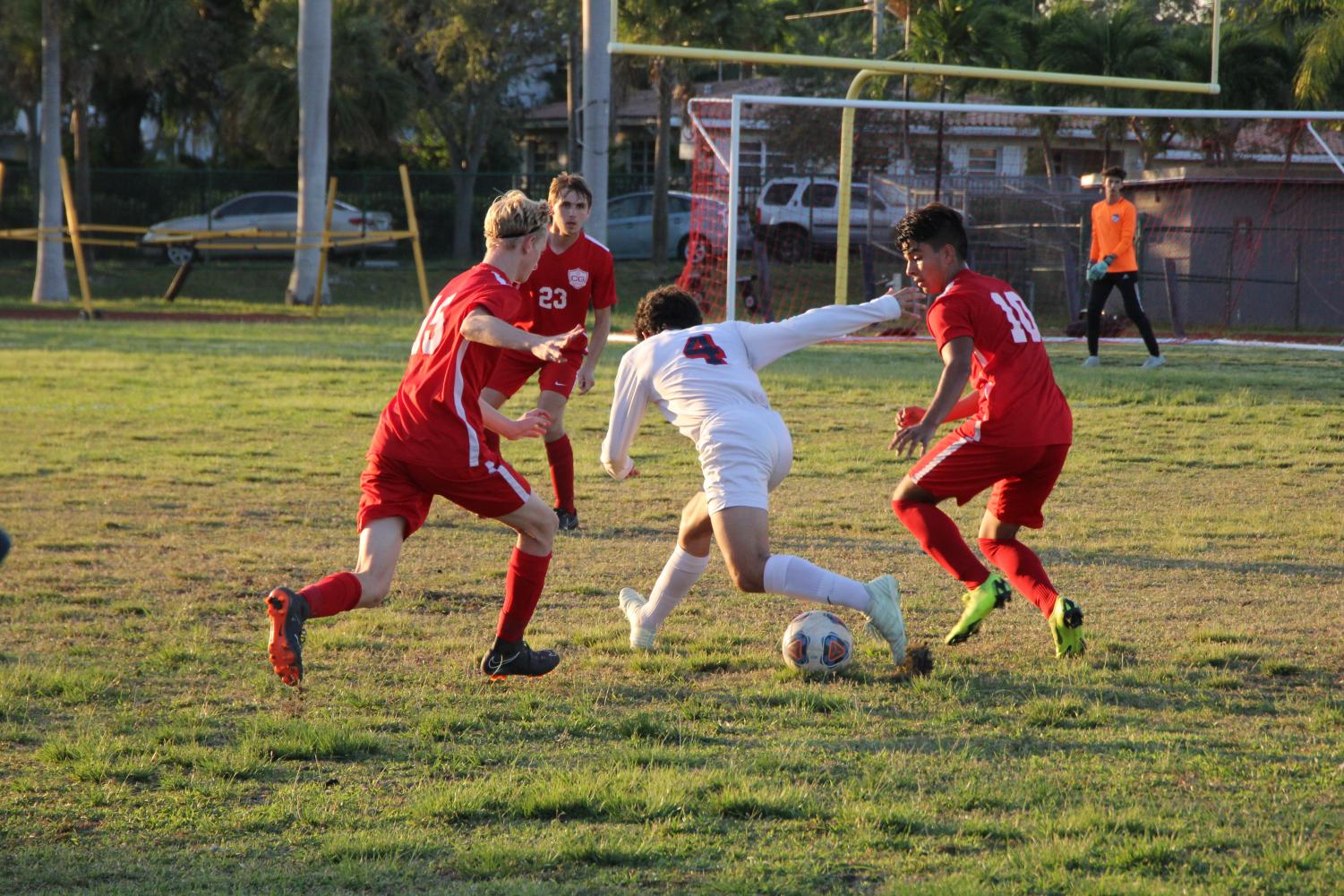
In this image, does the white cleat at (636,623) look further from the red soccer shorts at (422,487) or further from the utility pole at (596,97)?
the utility pole at (596,97)

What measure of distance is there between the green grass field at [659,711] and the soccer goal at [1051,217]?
9.09 metres

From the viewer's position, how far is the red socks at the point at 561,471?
7.81 meters

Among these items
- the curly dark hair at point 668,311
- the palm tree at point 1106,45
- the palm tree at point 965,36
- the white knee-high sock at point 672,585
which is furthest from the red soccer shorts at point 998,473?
the palm tree at point 965,36

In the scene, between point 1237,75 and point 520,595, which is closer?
point 520,595

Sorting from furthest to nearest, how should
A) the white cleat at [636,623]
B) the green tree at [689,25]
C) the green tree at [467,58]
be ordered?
the green tree at [467,58] < the green tree at [689,25] < the white cleat at [636,623]

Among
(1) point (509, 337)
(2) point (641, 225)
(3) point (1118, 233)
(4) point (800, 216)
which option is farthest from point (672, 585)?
(2) point (641, 225)

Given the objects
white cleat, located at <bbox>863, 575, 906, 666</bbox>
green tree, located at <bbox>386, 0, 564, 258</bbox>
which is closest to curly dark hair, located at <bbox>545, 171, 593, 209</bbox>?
white cleat, located at <bbox>863, 575, 906, 666</bbox>

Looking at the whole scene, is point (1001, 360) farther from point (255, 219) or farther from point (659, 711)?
point (255, 219)

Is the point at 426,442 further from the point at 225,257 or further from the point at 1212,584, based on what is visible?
the point at 225,257

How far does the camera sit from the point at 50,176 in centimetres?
2600

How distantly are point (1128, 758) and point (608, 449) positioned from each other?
80.1 inches

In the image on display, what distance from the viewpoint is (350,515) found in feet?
26.6

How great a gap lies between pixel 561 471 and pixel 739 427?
3021 millimetres

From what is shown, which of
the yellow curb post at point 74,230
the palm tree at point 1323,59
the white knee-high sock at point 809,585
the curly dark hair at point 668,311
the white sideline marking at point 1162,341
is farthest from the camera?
the yellow curb post at point 74,230
